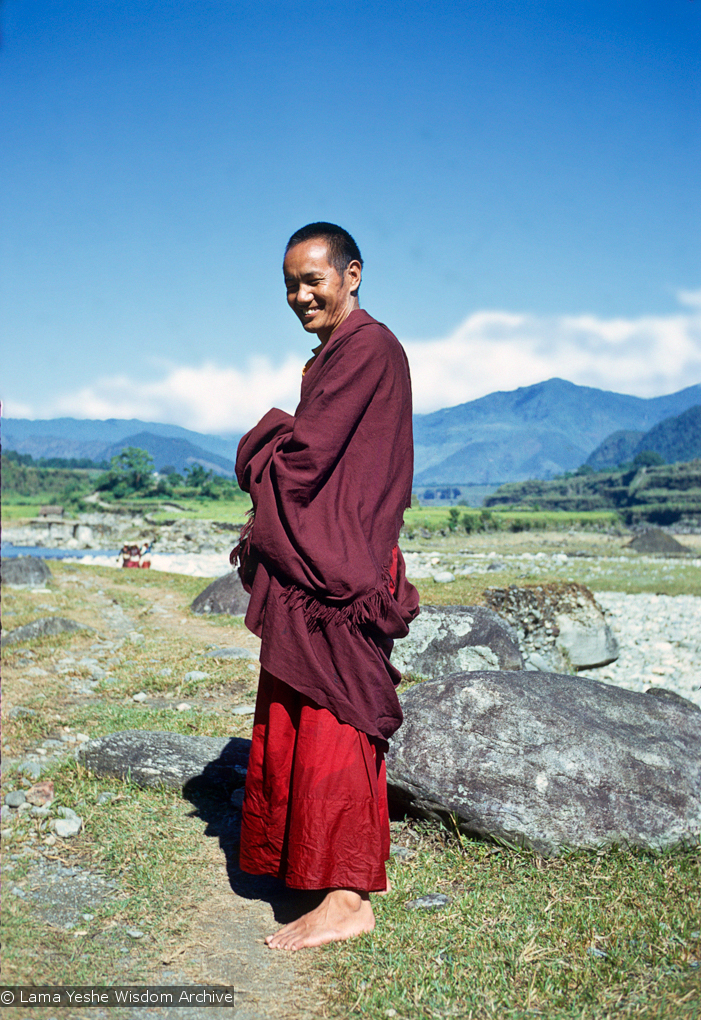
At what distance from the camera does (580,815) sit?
364 centimetres

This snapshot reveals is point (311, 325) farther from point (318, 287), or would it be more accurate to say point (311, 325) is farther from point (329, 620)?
point (329, 620)

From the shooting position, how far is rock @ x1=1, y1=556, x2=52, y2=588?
1530 cm

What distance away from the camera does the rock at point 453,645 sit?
23.5 feet

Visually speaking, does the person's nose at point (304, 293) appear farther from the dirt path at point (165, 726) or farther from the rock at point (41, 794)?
the rock at point (41, 794)

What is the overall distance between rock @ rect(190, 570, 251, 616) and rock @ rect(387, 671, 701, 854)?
7356 mm

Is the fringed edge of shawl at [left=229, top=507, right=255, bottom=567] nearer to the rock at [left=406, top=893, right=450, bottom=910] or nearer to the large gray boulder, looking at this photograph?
the rock at [left=406, top=893, right=450, bottom=910]

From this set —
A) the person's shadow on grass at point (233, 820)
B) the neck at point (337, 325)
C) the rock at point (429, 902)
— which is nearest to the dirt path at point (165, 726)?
the person's shadow on grass at point (233, 820)

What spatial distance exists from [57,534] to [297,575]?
53.7 m

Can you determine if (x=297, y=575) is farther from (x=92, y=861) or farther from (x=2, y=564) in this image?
(x=2, y=564)

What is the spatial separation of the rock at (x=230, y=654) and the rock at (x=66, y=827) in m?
4.06

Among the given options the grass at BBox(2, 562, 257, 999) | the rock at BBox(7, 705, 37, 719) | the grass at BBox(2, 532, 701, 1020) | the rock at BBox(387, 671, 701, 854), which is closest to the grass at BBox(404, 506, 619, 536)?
the grass at BBox(2, 562, 257, 999)

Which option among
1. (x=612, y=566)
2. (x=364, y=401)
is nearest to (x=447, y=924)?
(x=364, y=401)

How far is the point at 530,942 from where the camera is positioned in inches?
113

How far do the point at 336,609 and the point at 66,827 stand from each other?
212 cm
